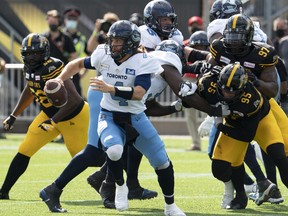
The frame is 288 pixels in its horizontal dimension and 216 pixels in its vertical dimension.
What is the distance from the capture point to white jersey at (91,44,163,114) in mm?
7477

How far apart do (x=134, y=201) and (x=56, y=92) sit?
1.33 m

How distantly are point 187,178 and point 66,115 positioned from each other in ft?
7.29

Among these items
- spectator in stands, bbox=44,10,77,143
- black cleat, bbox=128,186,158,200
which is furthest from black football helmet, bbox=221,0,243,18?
spectator in stands, bbox=44,10,77,143

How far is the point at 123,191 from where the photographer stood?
7555 mm

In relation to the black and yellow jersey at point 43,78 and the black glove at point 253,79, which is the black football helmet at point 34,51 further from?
the black glove at point 253,79

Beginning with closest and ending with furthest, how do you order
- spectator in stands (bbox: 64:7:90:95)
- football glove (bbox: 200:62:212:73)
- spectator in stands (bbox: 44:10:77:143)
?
football glove (bbox: 200:62:212:73), spectator in stands (bbox: 44:10:77:143), spectator in stands (bbox: 64:7:90:95)

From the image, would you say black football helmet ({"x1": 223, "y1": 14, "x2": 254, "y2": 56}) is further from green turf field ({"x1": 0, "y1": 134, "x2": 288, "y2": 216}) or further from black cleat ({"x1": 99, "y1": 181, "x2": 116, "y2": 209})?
black cleat ({"x1": 99, "y1": 181, "x2": 116, "y2": 209})

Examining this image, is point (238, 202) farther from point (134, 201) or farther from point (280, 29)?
point (280, 29)

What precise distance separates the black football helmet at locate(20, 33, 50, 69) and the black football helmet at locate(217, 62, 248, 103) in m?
1.78

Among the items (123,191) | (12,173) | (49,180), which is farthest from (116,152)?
(49,180)

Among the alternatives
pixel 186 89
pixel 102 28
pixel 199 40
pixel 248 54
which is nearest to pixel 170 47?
pixel 186 89

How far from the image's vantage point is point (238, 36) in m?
7.68

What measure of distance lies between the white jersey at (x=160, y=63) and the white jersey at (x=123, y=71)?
0.25 m

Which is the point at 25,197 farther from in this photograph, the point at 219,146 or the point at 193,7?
the point at 193,7
